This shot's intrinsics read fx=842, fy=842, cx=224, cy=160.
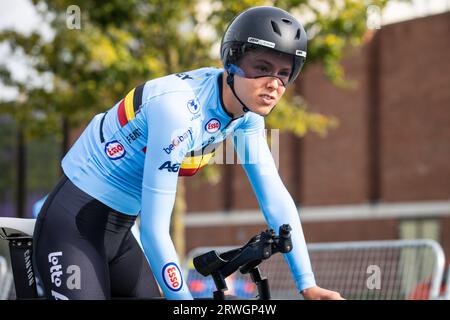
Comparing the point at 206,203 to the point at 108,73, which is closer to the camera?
the point at 108,73

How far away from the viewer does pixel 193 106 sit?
381 cm

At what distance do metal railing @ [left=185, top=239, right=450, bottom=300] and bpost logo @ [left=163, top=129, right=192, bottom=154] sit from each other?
5053 mm

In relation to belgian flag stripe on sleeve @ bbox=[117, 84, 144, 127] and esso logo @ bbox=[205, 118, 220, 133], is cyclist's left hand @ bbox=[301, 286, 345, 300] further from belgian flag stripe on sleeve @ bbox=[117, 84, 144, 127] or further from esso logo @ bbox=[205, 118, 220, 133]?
belgian flag stripe on sleeve @ bbox=[117, 84, 144, 127]

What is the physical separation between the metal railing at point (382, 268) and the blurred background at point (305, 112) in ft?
17.4

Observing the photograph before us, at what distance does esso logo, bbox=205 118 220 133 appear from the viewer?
3.92 meters

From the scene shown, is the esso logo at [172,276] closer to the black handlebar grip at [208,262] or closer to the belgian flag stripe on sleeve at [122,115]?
the black handlebar grip at [208,262]

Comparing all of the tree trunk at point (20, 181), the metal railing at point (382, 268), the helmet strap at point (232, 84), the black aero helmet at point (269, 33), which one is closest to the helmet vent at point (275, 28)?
the black aero helmet at point (269, 33)

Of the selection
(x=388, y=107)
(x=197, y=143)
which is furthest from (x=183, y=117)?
(x=388, y=107)

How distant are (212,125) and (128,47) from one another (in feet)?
39.1

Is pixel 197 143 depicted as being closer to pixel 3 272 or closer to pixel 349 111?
pixel 3 272

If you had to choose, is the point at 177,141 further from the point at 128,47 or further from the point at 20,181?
the point at 20,181

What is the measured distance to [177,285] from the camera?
3580mm

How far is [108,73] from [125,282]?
10603 millimetres

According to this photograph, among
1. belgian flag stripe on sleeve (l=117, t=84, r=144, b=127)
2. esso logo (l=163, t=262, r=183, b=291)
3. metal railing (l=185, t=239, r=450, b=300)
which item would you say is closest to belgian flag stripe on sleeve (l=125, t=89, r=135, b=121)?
belgian flag stripe on sleeve (l=117, t=84, r=144, b=127)
